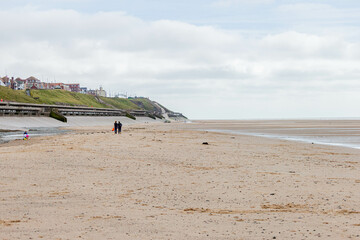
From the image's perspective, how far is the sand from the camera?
7.68 m

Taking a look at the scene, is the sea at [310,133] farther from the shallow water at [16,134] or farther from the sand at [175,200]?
the shallow water at [16,134]

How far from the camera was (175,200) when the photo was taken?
10.4 metres

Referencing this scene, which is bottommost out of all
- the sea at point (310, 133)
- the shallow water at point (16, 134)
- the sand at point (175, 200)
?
the shallow water at point (16, 134)

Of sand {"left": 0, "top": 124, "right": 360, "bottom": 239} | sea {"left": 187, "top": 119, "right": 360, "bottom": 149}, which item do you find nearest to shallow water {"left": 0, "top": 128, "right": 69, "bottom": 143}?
sand {"left": 0, "top": 124, "right": 360, "bottom": 239}

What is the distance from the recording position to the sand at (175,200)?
303 inches

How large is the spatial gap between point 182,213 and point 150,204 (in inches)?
45.9

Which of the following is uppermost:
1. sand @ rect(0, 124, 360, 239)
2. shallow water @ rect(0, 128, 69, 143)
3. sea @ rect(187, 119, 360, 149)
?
sea @ rect(187, 119, 360, 149)

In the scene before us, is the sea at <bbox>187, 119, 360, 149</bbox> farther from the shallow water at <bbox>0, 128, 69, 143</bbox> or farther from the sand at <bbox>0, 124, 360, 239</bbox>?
the shallow water at <bbox>0, 128, 69, 143</bbox>

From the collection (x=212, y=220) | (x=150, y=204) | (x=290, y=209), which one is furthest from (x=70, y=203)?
(x=290, y=209)

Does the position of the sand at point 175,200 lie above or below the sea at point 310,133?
below

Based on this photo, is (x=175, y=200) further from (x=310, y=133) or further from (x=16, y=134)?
(x=310, y=133)

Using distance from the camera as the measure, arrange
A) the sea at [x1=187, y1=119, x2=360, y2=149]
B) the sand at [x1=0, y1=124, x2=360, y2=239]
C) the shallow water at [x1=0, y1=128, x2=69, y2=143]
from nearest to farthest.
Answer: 1. the sand at [x1=0, y1=124, x2=360, y2=239]
2. the sea at [x1=187, y1=119, x2=360, y2=149]
3. the shallow water at [x1=0, y1=128, x2=69, y2=143]

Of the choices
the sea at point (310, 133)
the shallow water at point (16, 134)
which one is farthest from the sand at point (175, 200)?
the shallow water at point (16, 134)

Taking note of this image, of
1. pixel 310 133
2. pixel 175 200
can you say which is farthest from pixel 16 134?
pixel 175 200
